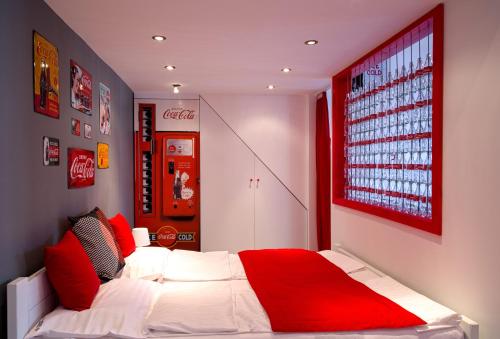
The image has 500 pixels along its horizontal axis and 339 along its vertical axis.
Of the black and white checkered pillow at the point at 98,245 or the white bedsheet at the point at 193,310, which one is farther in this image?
the black and white checkered pillow at the point at 98,245

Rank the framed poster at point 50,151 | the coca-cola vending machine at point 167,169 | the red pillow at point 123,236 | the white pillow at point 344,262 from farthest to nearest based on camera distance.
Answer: the coca-cola vending machine at point 167,169 < the red pillow at point 123,236 < the white pillow at point 344,262 < the framed poster at point 50,151

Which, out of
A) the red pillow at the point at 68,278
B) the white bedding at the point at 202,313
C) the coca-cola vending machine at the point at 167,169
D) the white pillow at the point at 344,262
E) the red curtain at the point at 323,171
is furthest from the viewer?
the coca-cola vending machine at the point at 167,169

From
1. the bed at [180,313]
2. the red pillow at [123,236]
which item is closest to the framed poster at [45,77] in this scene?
the bed at [180,313]

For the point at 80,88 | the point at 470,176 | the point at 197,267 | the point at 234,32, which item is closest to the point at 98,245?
the point at 197,267

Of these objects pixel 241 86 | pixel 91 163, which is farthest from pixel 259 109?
pixel 91 163

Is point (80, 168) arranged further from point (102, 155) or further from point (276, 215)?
point (276, 215)

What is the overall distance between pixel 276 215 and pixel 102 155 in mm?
2573

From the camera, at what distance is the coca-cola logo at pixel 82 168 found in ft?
8.73

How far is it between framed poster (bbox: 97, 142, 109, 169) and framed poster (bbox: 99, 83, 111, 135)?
137 millimetres

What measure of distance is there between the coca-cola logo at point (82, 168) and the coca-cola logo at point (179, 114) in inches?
83.6

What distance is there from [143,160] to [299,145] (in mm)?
2132

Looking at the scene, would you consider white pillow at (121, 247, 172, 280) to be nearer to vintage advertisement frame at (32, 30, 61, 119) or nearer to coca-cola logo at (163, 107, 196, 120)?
vintage advertisement frame at (32, 30, 61, 119)

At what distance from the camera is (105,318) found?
1.89 meters

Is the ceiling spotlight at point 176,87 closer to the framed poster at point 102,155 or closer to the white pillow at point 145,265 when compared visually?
the framed poster at point 102,155
